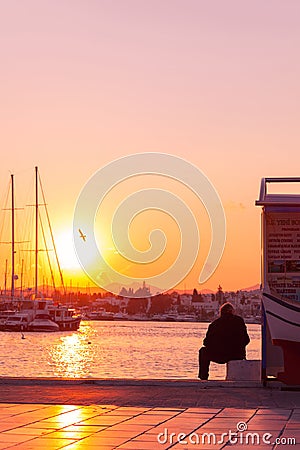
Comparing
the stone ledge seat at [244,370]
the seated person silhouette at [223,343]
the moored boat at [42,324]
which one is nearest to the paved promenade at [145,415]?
the stone ledge seat at [244,370]

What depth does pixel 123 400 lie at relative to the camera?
1123 cm

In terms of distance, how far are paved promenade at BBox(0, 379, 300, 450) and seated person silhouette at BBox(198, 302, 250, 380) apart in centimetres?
165

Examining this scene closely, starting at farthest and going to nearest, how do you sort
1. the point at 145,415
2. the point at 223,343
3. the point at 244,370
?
the point at 223,343, the point at 244,370, the point at 145,415

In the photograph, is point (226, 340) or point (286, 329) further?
point (226, 340)

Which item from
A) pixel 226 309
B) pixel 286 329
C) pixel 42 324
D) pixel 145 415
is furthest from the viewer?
pixel 42 324

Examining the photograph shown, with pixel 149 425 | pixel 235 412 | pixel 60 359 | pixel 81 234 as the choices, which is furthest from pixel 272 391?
pixel 60 359

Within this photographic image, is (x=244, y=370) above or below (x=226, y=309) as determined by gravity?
below

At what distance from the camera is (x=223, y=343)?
1495 cm

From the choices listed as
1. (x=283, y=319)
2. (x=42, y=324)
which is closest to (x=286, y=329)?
(x=283, y=319)

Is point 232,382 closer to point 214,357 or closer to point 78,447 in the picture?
point 214,357

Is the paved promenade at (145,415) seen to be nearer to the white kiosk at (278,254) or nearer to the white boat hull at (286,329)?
the white boat hull at (286,329)

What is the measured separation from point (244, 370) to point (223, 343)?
0.97 metres

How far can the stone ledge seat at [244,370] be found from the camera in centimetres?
1391

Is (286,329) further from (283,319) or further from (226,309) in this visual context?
(226,309)
